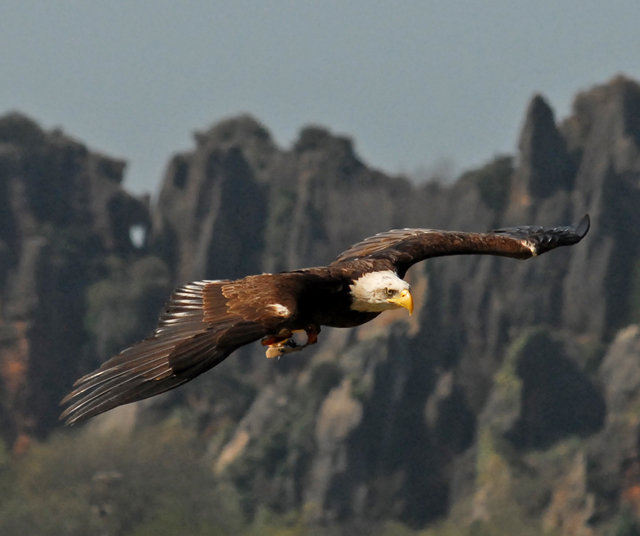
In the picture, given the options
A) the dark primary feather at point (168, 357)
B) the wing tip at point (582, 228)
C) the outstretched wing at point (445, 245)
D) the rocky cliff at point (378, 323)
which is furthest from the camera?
the rocky cliff at point (378, 323)

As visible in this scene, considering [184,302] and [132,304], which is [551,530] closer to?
[132,304]

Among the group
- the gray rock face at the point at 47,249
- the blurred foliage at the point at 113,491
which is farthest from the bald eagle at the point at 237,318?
the gray rock face at the point at 47,249

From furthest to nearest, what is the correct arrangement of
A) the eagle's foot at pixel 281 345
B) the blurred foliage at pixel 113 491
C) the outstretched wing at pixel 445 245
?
the blurred foliage at pixel 113 491 → the outstretched wing at pixel 445 245 → the eagle's foot at pixel 281 345

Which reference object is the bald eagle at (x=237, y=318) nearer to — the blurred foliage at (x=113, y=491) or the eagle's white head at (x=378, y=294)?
the eagle's white head at (x=378, y=294)

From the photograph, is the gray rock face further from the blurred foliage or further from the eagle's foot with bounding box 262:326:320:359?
the eagle's foot with bounding box 262:326:320:359

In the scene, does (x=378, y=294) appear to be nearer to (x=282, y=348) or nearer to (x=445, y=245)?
(x=282, y=348)

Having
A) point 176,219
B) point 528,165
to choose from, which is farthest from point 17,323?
point 528,165

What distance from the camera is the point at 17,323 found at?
10231cm

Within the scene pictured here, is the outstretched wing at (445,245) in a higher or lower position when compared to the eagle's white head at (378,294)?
higher

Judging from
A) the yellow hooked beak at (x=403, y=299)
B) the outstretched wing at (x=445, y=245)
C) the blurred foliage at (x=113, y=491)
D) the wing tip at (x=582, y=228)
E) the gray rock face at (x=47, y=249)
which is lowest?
the blurred foliage at (x=113, y=491)

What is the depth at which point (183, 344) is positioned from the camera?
17297mm

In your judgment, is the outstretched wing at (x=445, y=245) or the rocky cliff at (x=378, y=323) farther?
the rocky cliff at (x=378, y=323)

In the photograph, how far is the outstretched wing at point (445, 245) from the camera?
73.5ft

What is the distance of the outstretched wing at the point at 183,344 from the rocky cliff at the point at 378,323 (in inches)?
2530
